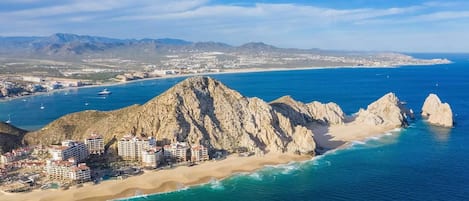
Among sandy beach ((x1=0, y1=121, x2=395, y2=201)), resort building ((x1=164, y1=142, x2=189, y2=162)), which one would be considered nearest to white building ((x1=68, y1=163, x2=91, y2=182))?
sandy beach ((x1=0, y1=121, x2=395, y2=201))

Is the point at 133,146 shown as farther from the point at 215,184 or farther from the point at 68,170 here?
the point at 215,184

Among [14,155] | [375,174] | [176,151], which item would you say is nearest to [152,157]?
[176,151]

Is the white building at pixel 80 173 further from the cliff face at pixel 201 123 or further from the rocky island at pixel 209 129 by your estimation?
the cliff face at pixel 201 123

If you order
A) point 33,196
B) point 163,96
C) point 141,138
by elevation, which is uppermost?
point 163,96

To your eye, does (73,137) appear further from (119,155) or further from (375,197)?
(375,197)

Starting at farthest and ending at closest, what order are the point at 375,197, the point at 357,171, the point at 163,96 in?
the point at 163,96 < the point at 357,171 < the point at 375,197

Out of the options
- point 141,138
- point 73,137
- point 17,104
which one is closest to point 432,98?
point 141,138
